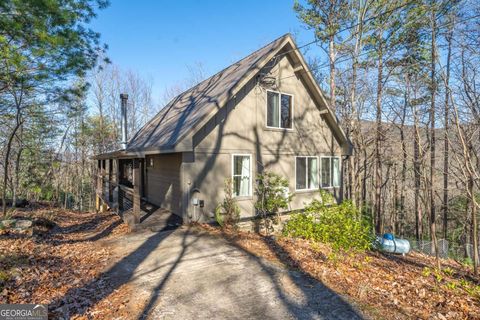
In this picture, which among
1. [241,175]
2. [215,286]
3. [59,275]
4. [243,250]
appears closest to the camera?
[215,286]

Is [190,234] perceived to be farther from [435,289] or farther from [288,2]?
[288,2]

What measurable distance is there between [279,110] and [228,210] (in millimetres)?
4416

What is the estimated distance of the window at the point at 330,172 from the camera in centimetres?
1205

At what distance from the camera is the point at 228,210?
863 centimetres

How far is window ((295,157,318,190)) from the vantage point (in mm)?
11047

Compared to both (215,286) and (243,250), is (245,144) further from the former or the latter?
(215,286)

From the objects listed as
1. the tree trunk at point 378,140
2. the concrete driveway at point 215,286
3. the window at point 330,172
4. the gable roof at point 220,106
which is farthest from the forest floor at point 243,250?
the tree trunk at point 378,140

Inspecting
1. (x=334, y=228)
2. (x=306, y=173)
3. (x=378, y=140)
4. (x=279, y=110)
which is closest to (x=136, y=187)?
(x=334, y=228)

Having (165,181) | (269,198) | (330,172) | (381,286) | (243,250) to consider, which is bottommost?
(381,286)

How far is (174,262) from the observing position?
5.39 metres

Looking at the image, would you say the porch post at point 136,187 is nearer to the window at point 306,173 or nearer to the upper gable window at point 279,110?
the upper gable window at point 279,110

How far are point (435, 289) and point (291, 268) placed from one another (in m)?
2.40

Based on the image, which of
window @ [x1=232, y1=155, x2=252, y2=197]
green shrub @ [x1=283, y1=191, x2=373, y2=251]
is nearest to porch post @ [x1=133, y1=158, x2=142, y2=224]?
window @ [x1=232, y1=155, x2=252, y2=197]

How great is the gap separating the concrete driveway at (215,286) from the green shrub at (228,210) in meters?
2.01
